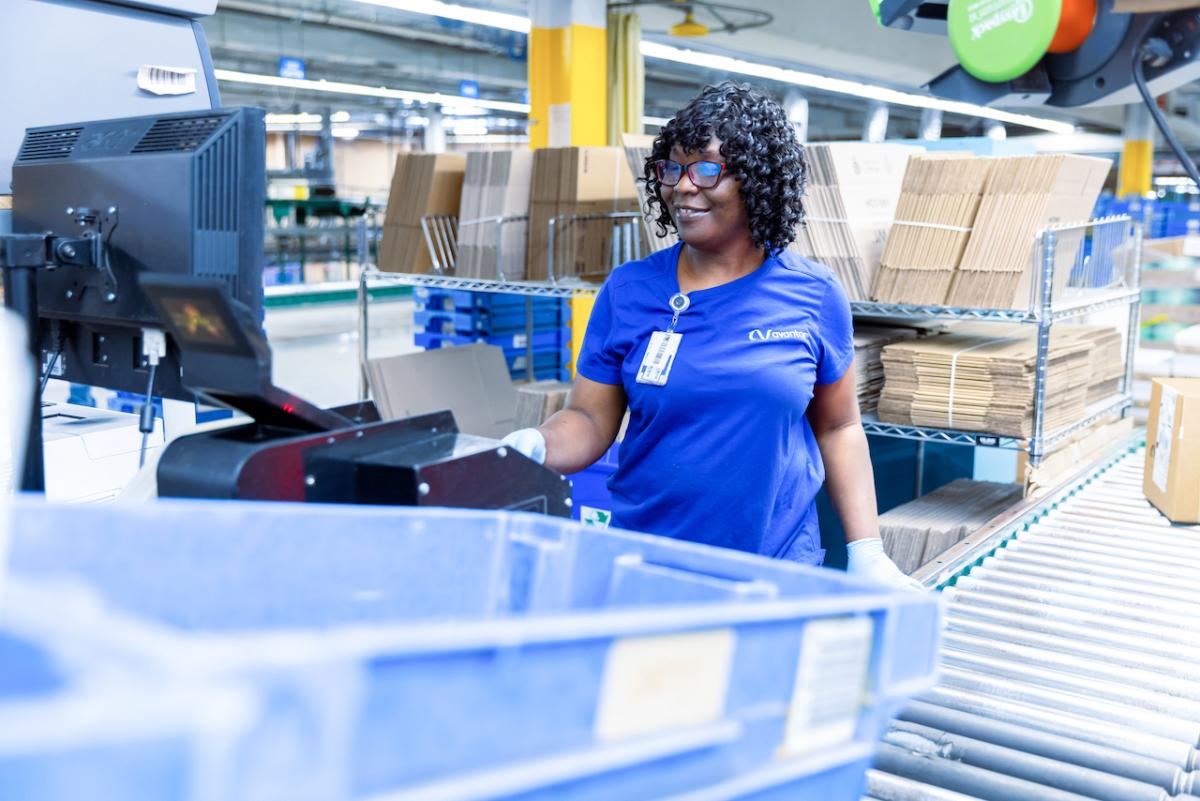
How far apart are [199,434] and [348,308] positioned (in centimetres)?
1426

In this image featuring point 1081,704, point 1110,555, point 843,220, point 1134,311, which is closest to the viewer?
point 1081,704

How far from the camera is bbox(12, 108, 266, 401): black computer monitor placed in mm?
1490

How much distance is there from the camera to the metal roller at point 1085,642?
1903mm

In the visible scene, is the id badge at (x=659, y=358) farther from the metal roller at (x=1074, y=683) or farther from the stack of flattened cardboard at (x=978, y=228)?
the stack of flattened cardboard at (x=978, y=228)

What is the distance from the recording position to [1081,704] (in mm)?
1711

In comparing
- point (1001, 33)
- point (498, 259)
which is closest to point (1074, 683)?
point (1001, 33)

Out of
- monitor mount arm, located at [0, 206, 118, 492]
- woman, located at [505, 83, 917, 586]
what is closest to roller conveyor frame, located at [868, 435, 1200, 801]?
woman, located at [505, 83, 917, 586]

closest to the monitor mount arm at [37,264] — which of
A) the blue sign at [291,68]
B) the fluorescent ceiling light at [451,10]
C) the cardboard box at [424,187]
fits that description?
the cardboard box at [424,187]

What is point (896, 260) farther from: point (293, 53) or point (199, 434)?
point (293, 53)

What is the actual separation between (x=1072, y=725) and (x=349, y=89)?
50.4ft

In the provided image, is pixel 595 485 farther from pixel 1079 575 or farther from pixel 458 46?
pixel 458 46

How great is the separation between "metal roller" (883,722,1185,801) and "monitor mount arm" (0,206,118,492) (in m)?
1.26

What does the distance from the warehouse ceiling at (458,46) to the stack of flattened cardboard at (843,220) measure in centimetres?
726

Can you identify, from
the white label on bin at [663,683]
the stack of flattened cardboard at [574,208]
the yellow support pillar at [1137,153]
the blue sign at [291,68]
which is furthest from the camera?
the yellow support pillar at [1137,153]
